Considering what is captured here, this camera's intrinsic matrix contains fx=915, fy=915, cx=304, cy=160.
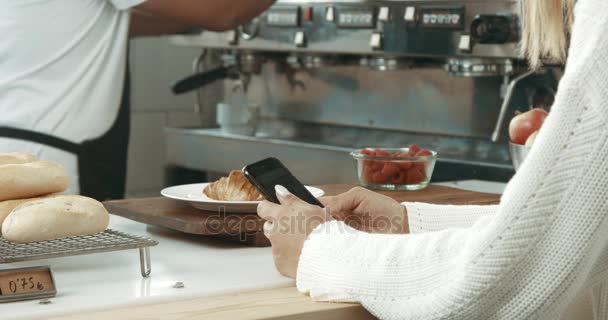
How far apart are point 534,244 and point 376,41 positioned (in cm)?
189

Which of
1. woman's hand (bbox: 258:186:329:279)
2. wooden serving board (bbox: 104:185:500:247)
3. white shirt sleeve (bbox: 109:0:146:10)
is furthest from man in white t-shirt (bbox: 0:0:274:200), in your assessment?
woman's hand (bbox: 258:186:329:279)

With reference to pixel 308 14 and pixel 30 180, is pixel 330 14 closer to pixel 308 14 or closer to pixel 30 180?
pixel 308 14

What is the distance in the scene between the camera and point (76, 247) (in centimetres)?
114

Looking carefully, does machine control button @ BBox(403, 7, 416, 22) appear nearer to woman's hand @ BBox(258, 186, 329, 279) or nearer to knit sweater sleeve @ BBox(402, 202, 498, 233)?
knit sweater sleeve @ BBox(402, 202, 498, 233)

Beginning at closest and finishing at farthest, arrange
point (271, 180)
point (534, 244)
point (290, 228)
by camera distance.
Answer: point (534, 244) < point (290, 228) < point (271, 180)

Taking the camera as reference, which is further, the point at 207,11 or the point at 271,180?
the point at 207,11

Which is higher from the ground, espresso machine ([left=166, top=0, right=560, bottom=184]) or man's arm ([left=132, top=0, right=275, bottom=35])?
man's arm ([left=132, top=0, right=275, bottom=35])

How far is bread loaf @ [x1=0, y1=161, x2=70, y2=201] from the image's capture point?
4.21ft

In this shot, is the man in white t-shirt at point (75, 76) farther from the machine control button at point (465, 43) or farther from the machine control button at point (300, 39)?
the machine control button at point (300, 39)

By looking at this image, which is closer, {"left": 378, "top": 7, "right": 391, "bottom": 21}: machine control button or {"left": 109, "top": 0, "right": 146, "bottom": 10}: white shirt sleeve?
{"left": 109, "top": 0, "right": 146, "bottom": 10}: white shirt sleeve

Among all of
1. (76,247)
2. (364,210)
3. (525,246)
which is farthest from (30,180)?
(525,246)

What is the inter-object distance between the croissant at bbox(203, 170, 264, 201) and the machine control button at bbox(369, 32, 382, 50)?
1.36m

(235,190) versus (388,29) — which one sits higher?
(388,29)

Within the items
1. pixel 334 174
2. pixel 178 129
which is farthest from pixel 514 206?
pixel 178 129
